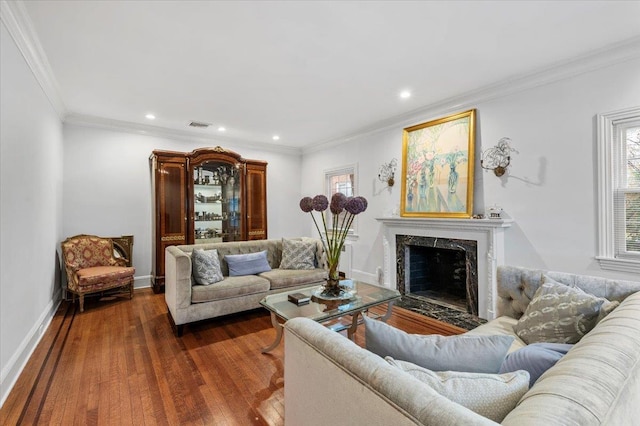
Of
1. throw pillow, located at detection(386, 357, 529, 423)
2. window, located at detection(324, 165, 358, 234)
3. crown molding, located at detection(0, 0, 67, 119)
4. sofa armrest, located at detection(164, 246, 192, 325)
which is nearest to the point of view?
throw pillow, located at detection(386, 357, 529, 423)

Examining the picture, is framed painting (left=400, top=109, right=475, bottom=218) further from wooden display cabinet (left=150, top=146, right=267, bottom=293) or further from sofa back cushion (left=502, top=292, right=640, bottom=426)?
sofa back cushion (left=502, top=292, right=640, bottom=426)

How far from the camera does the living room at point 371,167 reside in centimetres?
231

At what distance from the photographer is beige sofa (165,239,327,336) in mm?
2947

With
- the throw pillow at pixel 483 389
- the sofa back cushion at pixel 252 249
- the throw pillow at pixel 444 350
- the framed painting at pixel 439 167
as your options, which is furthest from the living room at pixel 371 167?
the throw pillow at pixel 483 389

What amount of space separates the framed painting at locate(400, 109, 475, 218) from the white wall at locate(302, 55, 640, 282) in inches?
5.0

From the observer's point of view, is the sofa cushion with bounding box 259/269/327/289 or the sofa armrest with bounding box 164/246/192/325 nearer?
the sofa armrest with bounding box 164/246/192/325

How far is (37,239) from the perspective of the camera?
9.66ft

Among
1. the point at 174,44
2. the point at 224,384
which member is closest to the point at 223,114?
the point at 174,44

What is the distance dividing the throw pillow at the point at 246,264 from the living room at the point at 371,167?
177 centimetres

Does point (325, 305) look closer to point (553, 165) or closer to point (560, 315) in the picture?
point (560, 315)

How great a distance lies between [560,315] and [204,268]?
117 inches

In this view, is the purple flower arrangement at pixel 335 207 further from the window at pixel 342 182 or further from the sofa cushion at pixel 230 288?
the window at pixel 342 182

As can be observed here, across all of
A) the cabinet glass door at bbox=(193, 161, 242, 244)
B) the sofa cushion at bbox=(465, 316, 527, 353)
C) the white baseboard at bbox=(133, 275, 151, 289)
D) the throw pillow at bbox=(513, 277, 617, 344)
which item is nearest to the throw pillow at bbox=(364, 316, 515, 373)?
the throw pillow at bbox=(513, 277, 617, 344)

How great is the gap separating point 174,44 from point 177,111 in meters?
1.74
